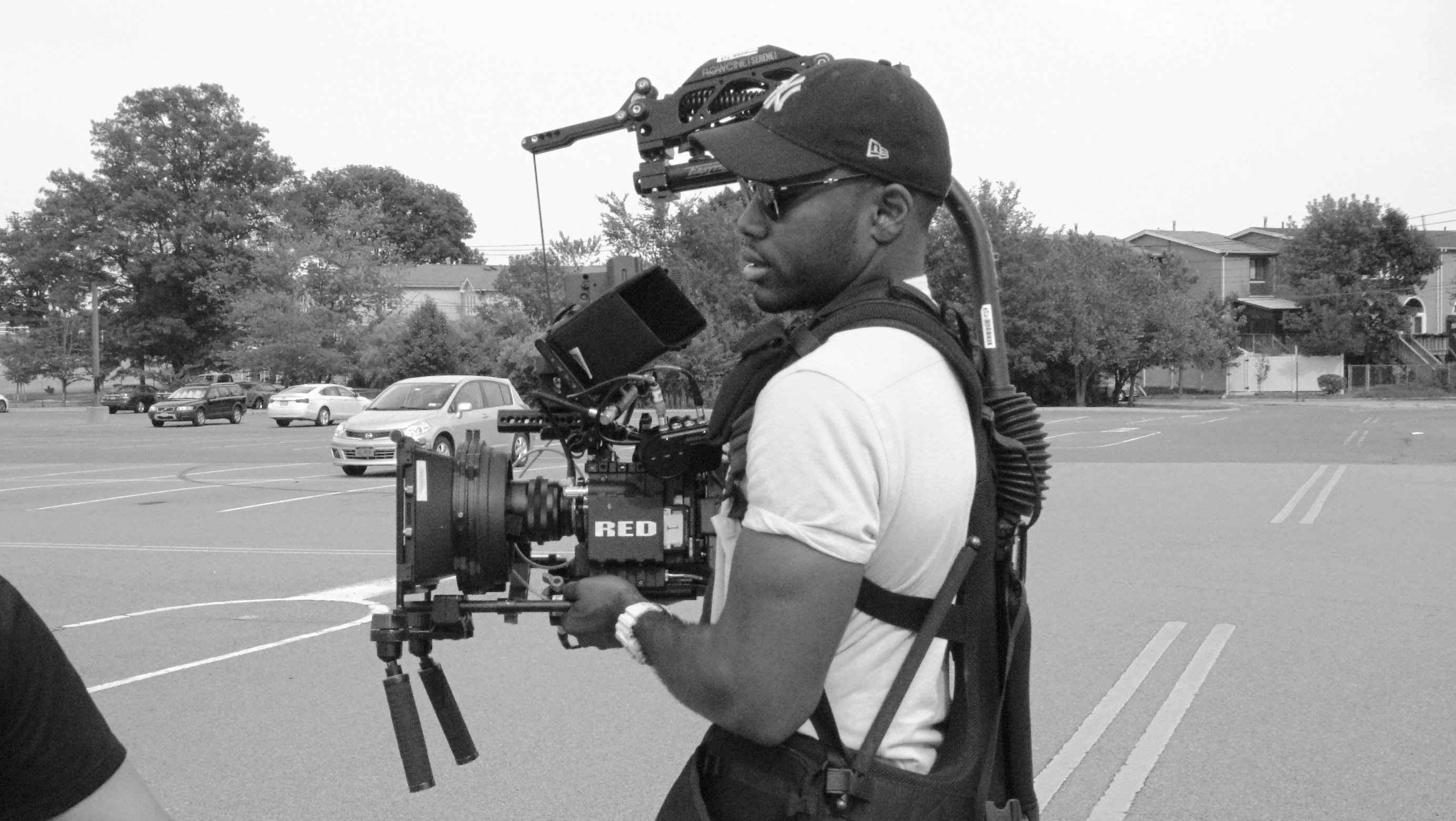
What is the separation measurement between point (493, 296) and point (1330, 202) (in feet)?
140

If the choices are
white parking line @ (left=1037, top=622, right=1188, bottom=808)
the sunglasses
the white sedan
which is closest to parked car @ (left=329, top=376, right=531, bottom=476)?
white parking line @ (left=1037, top=622, right=1188, bottom=808)

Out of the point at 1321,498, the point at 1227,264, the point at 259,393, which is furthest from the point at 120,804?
the point at 1227,264

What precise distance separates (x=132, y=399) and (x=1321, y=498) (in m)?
48.6

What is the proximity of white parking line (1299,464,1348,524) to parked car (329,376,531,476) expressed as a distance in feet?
30.8

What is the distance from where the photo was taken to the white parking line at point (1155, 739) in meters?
A: 4.37

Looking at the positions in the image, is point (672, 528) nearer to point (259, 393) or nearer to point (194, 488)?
point (194, 488)

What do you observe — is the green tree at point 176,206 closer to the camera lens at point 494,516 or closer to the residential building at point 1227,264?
the residential building at point 1227,264

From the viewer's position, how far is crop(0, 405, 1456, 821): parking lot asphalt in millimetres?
4559

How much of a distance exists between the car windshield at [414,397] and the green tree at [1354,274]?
51927mm

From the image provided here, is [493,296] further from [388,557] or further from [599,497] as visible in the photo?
[599,497]

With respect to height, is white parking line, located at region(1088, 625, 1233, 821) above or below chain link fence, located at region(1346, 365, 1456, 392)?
below

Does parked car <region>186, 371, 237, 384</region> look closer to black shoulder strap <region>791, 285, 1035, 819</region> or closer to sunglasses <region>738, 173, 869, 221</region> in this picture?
sunglasses <region>738, 173, 869, 221</region>

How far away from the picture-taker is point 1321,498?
13.7 meters

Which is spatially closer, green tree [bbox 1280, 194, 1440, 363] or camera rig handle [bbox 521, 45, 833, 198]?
camera rig handle [bbox 521, 45, 833, 198]
